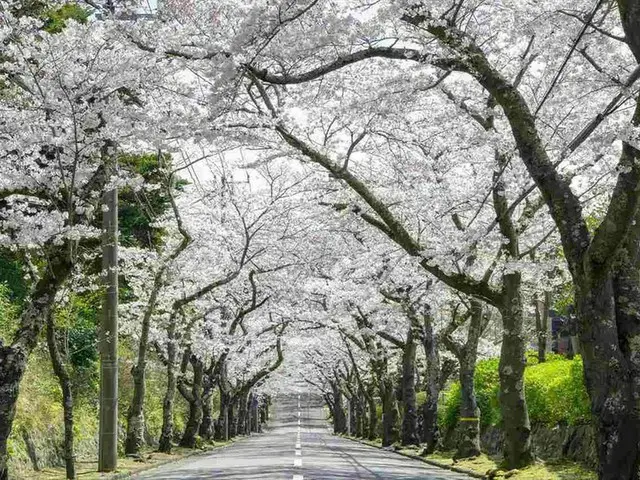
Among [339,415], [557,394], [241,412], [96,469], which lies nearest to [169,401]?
[96,469]

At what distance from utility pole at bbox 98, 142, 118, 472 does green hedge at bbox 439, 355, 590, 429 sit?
9.66 meters

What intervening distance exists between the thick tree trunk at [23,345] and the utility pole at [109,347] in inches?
149

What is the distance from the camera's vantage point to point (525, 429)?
52.1 ft

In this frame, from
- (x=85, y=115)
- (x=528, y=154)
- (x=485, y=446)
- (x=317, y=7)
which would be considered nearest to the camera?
(x=528, y=154)

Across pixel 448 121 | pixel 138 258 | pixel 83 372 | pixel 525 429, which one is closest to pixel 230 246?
pixel 138 258

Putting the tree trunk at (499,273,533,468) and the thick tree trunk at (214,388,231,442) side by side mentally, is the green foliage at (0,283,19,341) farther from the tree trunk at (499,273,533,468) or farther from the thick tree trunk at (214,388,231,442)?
the thick tree trunk at (214,388,231,442)

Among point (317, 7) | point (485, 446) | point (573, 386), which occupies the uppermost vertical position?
point (317, 7)

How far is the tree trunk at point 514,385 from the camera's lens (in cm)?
1563

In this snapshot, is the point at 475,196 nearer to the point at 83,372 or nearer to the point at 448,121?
the point at 448,121

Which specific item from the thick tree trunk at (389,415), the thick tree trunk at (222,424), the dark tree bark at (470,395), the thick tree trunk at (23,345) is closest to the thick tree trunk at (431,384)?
the dark tree bark at (470,395)

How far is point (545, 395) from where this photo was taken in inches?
805

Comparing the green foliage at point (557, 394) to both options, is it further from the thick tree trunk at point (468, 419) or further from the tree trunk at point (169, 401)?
the tree trunk at point (169, 401)

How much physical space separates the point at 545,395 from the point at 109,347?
36.7ft

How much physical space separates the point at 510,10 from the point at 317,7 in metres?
3.63
